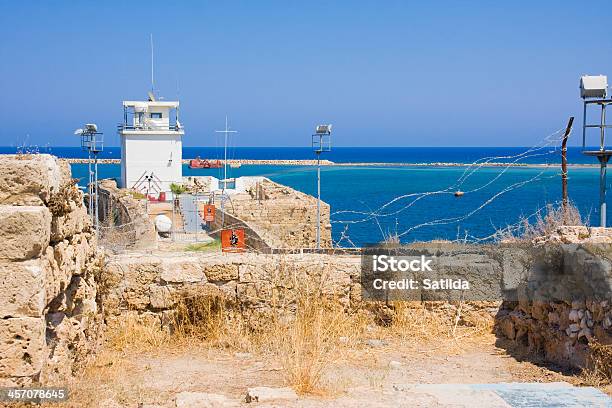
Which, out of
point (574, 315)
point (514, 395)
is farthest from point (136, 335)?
point (574, 315)

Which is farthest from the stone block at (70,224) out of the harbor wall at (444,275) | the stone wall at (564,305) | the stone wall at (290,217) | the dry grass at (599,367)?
the stone wall at (290,217)

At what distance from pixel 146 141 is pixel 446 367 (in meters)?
38.5

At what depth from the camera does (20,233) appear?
4.41 metres


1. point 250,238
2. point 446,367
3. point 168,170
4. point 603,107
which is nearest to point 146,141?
point 168,170

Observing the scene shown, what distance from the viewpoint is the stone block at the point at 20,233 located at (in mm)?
4383

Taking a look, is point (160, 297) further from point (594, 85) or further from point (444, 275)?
point (594, 85)

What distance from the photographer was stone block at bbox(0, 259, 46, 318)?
4344mm

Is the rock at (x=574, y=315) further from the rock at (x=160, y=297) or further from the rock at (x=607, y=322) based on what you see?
the rock at (x=160, y=297)

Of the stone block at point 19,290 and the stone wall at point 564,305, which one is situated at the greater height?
the stone block at point 19,290

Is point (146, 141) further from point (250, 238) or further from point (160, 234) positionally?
point (250, 238)

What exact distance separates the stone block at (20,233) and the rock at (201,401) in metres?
1.31

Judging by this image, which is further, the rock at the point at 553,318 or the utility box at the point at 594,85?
the utility box at the point at 594,85

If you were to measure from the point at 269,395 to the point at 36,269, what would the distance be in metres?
1.66

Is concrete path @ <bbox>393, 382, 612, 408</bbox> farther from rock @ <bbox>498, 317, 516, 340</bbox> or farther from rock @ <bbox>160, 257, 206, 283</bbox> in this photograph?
rock @ <bbox>160, 257, 206, 283</bbox>
